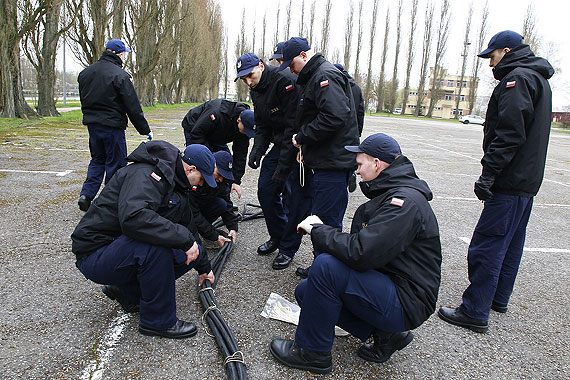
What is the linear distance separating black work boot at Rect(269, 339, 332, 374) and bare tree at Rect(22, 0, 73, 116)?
17.3 metres

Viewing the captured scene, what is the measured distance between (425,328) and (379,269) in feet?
3.16

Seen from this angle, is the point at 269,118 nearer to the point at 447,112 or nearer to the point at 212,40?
the point at 212,40

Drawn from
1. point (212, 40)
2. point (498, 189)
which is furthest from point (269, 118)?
point (212, 40)

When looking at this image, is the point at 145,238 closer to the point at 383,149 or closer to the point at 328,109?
the point at 383,149

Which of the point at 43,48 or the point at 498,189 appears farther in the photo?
the point at 43,48

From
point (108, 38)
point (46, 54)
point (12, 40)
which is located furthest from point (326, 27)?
point (12, 40)

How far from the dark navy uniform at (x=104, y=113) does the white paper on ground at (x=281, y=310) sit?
290 cm

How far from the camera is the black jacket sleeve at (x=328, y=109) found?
10.1 feet

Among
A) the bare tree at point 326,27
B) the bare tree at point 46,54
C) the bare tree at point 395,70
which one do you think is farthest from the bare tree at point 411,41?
the bare tree at point 46,54

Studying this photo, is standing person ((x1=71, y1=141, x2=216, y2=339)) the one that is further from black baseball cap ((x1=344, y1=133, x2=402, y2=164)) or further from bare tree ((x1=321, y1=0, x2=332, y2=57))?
bare tree ((x1=321, y1=0, x2=332, y2=57))

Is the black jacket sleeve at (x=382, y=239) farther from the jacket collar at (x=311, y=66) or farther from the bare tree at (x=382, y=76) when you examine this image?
the bare tree at (x=382, y=76)

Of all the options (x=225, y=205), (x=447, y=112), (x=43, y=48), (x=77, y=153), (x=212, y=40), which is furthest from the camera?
(x=447, y=112)

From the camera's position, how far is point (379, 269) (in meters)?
2.22

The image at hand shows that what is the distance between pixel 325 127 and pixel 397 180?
1032 millimetres
